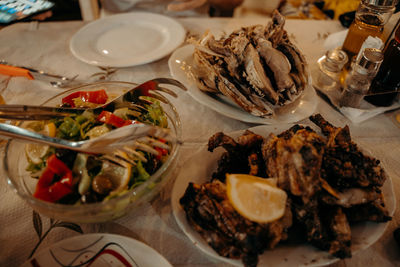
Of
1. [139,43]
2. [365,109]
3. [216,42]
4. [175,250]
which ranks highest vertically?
[216,42]

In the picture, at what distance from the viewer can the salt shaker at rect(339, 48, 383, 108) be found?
1.18 metres

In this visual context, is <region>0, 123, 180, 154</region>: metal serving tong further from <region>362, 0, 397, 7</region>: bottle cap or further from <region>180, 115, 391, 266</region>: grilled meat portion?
<region>362, 0, 397, 7</region>: bottle cap

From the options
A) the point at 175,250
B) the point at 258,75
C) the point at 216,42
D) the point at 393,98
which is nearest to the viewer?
the point at 175,250

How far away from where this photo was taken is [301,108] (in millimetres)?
1270

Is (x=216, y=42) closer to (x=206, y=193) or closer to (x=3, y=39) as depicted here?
(x=206, y=193)

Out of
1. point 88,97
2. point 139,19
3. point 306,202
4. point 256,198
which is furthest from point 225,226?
point 139,19

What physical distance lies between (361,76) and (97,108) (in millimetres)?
1180

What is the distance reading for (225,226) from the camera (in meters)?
0.76

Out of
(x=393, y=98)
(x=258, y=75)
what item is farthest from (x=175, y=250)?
(x=393, y=98)

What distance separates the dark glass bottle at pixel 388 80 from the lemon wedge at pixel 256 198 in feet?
3.10

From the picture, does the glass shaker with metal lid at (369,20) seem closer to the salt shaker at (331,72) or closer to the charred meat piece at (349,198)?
the salt shaker at (331,72)

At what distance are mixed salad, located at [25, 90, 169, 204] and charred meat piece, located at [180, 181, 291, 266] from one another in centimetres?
19

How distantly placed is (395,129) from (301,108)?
19.4 inches

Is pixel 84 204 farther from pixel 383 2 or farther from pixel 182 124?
pixel 383 2
